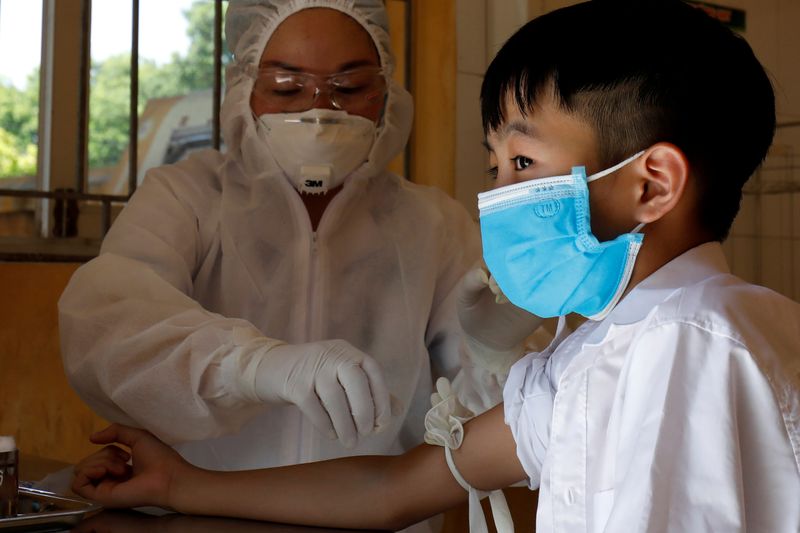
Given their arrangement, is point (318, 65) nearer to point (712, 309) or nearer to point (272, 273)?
point (272, 273)

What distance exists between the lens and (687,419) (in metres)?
0.74

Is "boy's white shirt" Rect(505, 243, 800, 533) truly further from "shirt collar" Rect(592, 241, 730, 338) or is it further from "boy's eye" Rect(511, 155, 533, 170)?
"boy's eye" Rect(511, 155, 533, 170)

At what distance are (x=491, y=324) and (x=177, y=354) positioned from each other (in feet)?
1.54

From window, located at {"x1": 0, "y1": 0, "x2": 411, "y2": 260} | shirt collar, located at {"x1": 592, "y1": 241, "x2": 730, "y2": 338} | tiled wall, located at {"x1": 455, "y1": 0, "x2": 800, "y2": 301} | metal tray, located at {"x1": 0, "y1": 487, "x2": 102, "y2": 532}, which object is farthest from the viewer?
tiled wall, located at {"x1": 455, "y1": 0, "x2": 800, "y2": 301}

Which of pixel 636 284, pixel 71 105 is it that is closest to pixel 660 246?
pixel 636 284

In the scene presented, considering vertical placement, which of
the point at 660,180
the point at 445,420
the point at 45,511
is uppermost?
the point at 660,180

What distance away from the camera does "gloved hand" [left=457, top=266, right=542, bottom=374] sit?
146cm

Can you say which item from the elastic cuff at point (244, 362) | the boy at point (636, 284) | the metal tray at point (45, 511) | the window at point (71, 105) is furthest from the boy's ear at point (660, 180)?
the window at point (71, 105)

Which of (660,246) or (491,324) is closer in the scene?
(660,246)

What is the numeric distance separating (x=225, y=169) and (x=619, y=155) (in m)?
0.91

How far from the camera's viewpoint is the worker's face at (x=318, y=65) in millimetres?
1584

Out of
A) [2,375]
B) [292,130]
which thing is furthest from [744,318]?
[2,375]

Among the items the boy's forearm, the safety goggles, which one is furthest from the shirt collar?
the safety goggles

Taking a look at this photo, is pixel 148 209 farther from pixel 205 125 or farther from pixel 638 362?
pixel 205 125
